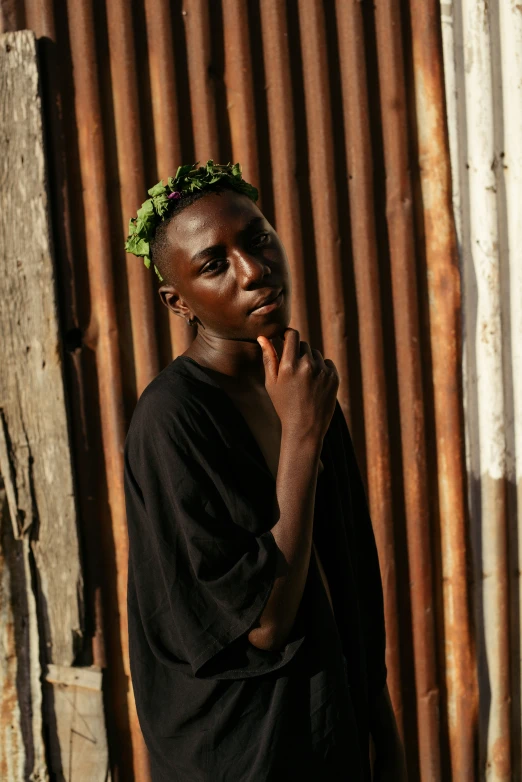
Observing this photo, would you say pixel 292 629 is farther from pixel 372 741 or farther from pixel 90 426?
pixel 90 426

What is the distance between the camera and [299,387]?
1.56 metres

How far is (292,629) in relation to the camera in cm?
157

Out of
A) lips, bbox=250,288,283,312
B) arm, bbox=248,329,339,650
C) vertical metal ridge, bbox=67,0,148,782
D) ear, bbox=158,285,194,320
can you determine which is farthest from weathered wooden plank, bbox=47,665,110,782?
lips, bbox=250,288,283,312

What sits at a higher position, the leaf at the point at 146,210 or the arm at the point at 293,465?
the leaf at the point at 146,210

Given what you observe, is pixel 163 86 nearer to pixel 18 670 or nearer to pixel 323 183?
pixel 323 183

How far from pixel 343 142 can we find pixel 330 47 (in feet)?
1.09

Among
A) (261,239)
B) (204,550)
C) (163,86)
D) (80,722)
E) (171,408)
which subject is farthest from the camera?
(80,722)

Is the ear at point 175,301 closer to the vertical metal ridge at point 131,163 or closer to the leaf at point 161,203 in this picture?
the leaf at point 161,203

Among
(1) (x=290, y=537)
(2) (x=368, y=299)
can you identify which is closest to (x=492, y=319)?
(2) (x=368, y=299)

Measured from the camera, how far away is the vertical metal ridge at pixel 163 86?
101 inches

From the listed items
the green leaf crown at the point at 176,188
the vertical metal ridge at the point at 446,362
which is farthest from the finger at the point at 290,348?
the vertical metal ridge at the point at 446,362

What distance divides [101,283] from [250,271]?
1.16m

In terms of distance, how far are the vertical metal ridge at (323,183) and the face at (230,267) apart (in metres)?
1.05

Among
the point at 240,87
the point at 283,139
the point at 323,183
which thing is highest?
the point at 240,87
